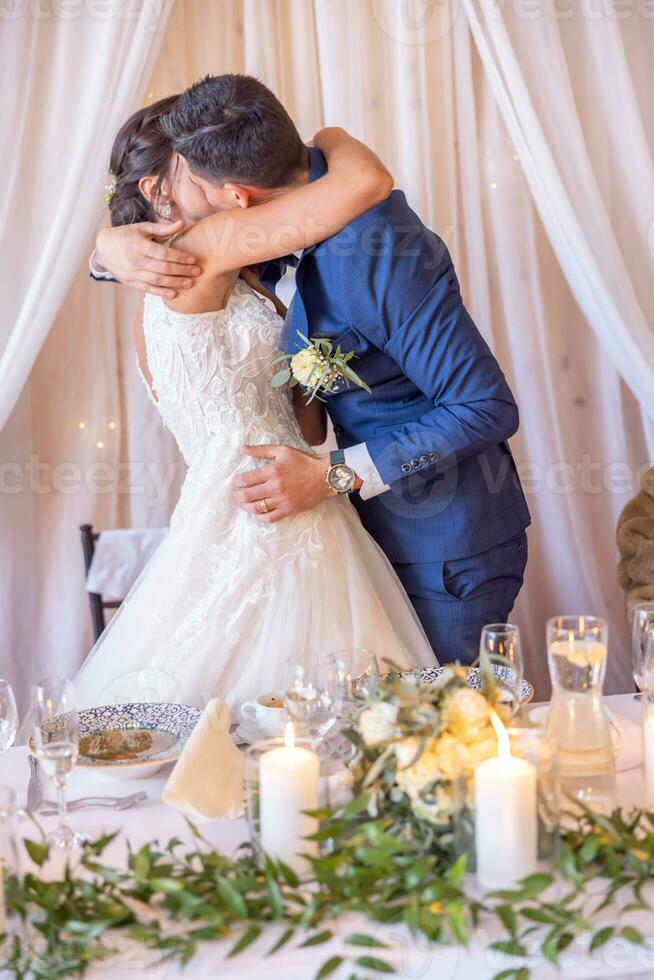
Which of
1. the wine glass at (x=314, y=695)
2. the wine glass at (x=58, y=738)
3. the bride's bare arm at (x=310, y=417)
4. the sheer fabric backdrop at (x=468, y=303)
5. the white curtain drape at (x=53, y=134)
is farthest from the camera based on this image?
the sheer fabric backdrop at (x=468, y=303)

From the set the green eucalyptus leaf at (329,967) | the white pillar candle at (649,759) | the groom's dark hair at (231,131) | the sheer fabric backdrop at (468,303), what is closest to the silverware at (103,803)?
the green eucalyptus leaf at (329,967)

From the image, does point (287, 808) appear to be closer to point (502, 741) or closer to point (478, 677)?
point (502, 741)

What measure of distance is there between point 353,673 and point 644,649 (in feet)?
1.36

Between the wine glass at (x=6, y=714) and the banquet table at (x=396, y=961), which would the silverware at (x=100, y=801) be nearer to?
the wine glass at (x=6, y=714)

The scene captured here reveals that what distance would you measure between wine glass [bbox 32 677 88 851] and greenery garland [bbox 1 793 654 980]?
9cm

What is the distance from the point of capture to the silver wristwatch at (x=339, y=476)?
2020 millimetres

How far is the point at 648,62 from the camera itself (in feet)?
9.36

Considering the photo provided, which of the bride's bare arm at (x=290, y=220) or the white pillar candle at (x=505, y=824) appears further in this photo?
the bride's bare arm at (x=290, y=220)

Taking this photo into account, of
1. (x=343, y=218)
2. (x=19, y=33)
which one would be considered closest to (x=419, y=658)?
(x=343, y=218)

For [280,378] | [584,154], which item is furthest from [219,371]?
[584,154]

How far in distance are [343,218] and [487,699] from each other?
1.08m

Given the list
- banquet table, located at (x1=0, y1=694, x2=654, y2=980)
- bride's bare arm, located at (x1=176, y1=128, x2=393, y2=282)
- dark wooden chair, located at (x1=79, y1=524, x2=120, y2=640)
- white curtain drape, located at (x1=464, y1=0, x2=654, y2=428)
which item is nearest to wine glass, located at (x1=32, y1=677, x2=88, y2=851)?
banquet table, located at (x1=0, y1=694, x2=654, y2=980)

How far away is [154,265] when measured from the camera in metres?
1.94

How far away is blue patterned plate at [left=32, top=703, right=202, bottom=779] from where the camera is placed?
4.69 ft
